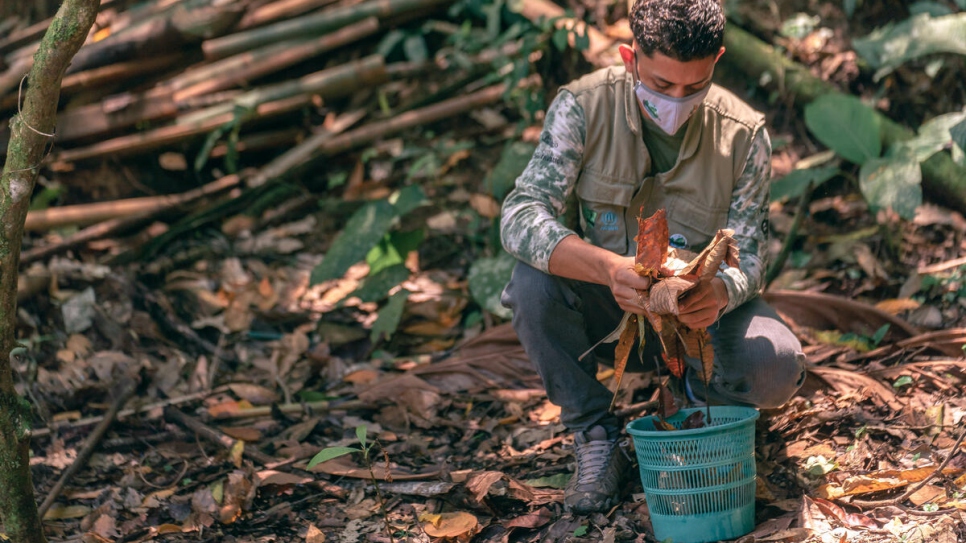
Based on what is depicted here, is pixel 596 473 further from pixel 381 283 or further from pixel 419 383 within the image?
pixel 381 283

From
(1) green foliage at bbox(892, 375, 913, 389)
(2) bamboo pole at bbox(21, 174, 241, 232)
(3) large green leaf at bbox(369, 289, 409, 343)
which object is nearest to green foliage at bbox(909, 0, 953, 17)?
(1) green foliage at bbox(892, 375, 913, 389)

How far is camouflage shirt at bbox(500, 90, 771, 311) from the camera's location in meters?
2.74

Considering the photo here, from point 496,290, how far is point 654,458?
5.33ft

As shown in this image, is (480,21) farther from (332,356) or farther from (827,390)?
(827,390)

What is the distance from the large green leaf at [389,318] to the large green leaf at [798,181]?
163cm

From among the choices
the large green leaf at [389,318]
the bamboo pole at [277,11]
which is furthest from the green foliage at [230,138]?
the large green leaf at [389,318]

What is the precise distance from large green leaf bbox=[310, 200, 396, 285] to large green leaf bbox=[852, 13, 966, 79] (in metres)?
2.27

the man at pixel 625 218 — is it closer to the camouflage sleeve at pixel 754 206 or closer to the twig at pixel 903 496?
the camouflage sleeve at pixel 754 206

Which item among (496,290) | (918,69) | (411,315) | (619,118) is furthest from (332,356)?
(918,69)

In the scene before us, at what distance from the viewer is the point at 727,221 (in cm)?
289

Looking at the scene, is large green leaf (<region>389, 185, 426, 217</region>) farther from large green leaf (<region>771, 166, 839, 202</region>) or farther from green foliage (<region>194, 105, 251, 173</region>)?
large green leaf (<region>771, 166, 839, 202</region>)

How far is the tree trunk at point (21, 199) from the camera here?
2262 millimetres

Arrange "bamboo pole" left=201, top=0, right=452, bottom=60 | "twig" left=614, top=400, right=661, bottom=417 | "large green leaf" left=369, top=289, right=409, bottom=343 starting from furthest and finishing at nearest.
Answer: "bamboo pole" left=201, top=0, right=452, bottom=60
"large green leaf" left=369, top=289, right=409, bottom=343
"twig" left=614, top=400, right=661, bottom=417

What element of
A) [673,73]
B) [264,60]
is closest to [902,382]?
[673,73]
